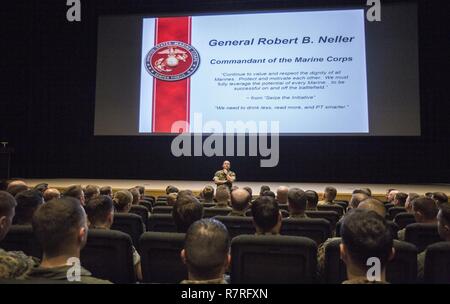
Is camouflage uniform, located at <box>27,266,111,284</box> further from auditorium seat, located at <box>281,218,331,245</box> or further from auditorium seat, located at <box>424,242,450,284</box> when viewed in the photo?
auditorium seat, located at <box>281,218,331,245</box>

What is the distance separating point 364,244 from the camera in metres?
1.34

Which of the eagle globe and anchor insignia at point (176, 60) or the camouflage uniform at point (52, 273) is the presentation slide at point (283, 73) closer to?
the eagle globe and anchor insignia at point (176, 60)

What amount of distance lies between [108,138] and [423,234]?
27.4 ft

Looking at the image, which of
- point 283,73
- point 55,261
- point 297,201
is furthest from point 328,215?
point 283,73

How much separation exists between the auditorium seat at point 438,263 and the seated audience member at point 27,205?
2091 mm

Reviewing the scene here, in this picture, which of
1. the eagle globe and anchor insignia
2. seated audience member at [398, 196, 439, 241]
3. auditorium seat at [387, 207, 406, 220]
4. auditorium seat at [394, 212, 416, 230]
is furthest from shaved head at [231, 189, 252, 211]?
the eagle globe and anchor insignia

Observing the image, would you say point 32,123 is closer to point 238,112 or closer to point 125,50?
point 125,50

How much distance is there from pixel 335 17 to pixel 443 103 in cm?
296

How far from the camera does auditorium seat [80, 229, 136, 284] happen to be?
195 centimetres

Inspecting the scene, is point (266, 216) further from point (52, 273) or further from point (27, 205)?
point (27, 205)

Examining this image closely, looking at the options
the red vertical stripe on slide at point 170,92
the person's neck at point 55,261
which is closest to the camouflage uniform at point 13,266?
the person's neck at point 55,261

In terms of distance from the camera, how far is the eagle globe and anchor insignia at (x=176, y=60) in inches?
325

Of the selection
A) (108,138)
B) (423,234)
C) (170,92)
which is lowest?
(423,234)
